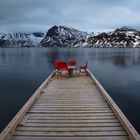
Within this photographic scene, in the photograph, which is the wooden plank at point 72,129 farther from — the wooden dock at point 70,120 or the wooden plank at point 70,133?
the wooden plank at point 70,133

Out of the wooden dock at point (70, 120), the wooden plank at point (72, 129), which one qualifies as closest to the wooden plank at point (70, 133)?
the wooden dock at point (70, 120)

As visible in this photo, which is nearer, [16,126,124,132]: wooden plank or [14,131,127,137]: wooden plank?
[14,131,127,137]: wooden plank

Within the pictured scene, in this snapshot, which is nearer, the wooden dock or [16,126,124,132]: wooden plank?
the wooden dock

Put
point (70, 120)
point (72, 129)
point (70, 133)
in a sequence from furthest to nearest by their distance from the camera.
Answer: point (70, 120) < point (72, 129) < point (70, 133)

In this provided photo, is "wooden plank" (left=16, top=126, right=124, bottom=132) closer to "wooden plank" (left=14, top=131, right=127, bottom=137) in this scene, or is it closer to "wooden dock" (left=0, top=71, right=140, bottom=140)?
"wooden dock" (left=0, top=71, right=140, bottom=140)

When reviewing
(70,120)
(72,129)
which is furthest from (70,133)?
(70,120)

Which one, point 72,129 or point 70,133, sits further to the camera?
point 72,129

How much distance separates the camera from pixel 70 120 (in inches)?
340

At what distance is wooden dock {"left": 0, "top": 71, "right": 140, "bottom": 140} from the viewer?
7293mm

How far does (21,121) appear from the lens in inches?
330

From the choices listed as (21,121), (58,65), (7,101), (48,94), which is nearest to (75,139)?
(21,121)

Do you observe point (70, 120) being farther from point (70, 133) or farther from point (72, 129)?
point (70, 133)

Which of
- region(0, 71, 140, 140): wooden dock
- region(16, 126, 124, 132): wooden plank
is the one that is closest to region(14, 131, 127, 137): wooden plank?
region(0, 71, 140, 140): wooden dock

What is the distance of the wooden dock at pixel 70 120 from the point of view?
729cm
